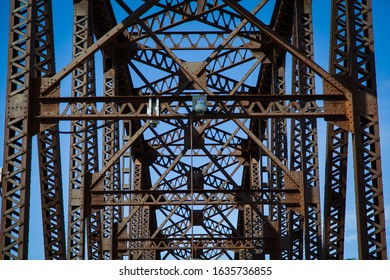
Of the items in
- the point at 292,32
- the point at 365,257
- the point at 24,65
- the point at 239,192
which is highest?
the point at 292,32

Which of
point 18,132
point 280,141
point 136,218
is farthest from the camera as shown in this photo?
point 136,218

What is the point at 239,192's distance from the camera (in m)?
31.5

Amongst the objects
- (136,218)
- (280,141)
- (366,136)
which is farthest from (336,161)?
(136,218)

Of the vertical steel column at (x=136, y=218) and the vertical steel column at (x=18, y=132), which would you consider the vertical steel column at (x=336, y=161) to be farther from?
the vertical steel column at (x=136, y=218)

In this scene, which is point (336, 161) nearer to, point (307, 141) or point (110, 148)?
point (307, 141)

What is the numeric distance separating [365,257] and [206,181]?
3053 cm

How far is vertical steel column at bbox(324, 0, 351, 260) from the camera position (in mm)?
21234

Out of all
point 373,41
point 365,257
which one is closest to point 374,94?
point 373,41

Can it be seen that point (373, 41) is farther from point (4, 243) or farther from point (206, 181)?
point (206, 181)

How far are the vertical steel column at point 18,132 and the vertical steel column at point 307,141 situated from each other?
9.20 metres

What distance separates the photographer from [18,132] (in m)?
20.2

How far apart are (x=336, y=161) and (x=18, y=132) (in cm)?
779

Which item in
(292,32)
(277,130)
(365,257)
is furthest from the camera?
(277,130)

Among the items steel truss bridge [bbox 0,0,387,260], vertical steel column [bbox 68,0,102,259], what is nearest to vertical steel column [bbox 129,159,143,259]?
steel truss bridge [bbox 0,0,387,260]
